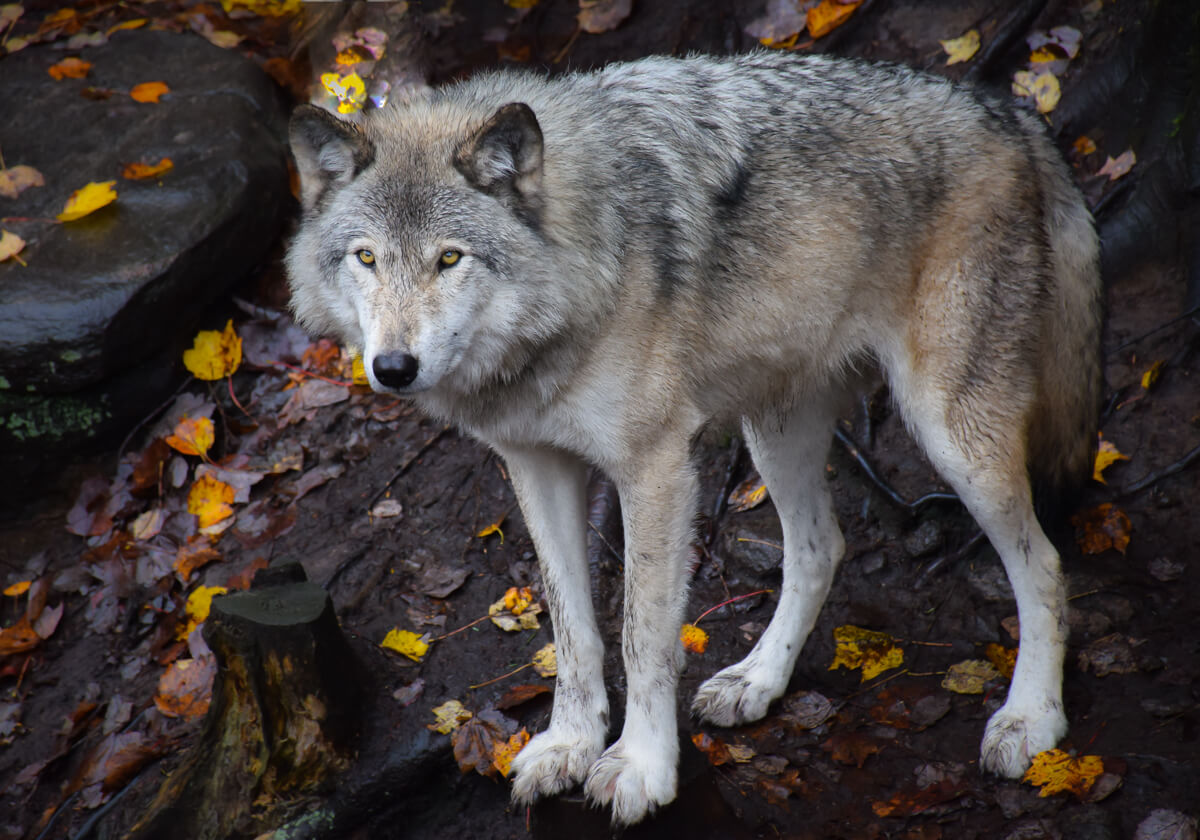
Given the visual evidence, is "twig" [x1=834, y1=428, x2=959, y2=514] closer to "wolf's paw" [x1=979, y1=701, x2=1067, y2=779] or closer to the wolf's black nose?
"wolf's paw" [x1=979, y1=701, x2=1067, y2=779]

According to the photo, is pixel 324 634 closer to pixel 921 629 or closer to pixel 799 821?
pixel 799 821

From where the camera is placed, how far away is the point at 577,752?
340cm

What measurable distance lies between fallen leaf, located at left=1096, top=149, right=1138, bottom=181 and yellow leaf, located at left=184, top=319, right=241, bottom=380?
5066 millimetres

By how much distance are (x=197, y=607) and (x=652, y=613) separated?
109 inches

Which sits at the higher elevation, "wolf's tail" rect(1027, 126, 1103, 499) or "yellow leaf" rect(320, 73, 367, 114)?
"wolf's tail" rect(1027, 126, 1103, 499)

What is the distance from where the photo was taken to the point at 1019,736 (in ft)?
11.2

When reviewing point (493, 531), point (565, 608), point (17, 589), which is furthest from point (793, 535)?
point (17, 589)

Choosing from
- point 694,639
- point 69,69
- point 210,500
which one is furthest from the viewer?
point 69,69

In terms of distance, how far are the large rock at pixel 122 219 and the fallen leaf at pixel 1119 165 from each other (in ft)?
16.0

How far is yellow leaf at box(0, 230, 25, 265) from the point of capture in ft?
17.9

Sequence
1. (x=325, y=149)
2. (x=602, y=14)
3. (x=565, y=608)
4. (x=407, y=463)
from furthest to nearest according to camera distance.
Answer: (x=602, y=14) → (x=407, y=463) → (x=565, y=608) → (x=325, y=149)

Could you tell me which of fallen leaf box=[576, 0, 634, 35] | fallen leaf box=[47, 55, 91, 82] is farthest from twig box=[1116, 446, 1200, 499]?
fallen leaf box=[47, 55, 91, 82]

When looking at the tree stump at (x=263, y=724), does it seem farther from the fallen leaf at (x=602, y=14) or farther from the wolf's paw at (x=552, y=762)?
the fallen leaf at (x=602, y=14)

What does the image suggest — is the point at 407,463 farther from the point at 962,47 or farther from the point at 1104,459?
the point at 962,47
